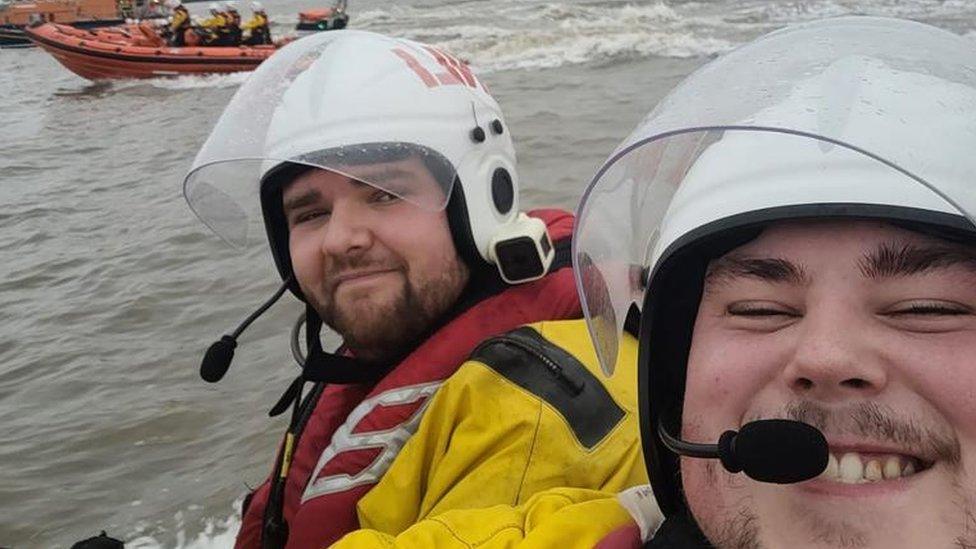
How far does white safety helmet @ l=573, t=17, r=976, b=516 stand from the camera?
104 cm

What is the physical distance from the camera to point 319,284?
2.05 meters

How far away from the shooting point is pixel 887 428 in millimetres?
1071

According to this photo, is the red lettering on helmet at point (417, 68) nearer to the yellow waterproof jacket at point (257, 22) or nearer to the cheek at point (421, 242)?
the cheek at point (421, 242)

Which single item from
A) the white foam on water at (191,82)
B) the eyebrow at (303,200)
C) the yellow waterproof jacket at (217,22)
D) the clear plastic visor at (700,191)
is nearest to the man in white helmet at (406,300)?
the eyebrow at (303,200)

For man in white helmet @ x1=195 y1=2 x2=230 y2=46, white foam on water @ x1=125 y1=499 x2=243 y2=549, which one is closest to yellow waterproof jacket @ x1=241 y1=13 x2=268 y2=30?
man in white helmet @ x1=195 y1=2 x2=230 y2=46

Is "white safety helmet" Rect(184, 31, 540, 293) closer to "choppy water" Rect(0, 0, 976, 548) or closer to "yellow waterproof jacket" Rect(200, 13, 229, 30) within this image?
"choppy water" Rect(0, 0, 976, 548)

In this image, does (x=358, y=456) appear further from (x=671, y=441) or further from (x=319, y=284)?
(x=671, y=441)

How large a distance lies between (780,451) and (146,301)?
208 inches

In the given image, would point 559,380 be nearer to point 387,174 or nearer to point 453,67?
point 387,174

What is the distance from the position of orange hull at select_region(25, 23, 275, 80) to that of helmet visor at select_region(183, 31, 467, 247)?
14.7 m

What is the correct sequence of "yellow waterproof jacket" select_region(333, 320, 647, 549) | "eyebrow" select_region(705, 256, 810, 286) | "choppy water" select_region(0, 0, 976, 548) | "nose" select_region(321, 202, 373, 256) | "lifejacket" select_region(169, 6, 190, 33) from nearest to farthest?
"eyebrow" select_region(705, 256, 810, 286) < "yellow waterproof jacket" select_region(333, 320, 647, 549) < "nose" select_region(321, 202, 373, 256) < "choppy water" select_region(0, 0, 976, 548) < "lifejacket" select_region(169, 6, 190, 33)

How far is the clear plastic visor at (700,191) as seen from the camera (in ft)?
3.57

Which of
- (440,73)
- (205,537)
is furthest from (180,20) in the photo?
(440,73)

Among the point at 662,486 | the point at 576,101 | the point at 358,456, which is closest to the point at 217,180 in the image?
the point at 358,456
